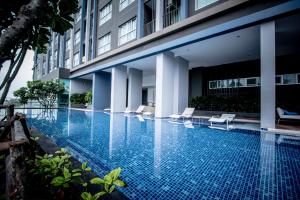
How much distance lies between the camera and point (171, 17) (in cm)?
1360

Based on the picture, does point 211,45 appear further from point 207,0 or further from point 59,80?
point 59,80

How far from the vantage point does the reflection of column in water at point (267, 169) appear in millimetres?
2611

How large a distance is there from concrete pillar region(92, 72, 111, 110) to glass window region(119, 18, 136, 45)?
5.56 meters

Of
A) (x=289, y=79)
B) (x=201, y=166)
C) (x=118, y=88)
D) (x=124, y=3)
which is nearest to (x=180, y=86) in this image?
(x=118, y=88)

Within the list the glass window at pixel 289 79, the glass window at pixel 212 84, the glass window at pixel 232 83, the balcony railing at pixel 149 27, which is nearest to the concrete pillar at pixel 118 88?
the balcony railing at pixel 149 27

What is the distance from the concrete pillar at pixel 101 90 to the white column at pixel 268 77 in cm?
1784

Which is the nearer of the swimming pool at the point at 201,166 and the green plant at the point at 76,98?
the swimming pool at the point at 201,166

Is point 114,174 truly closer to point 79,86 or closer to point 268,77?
point 268,77

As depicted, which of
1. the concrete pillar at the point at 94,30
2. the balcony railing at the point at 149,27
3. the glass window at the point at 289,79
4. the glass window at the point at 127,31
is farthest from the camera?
the concrete pillar at the point at 94,30

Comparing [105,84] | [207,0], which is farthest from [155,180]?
[105,84]

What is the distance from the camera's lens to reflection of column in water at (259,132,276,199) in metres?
2.61

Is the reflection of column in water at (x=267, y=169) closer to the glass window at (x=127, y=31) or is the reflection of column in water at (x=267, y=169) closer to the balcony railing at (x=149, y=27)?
the balcony railing at (x=149, y=27)

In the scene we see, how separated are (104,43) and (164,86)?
41.3ft

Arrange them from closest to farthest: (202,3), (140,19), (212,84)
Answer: (202,3) < (140,19) < (212,84)
